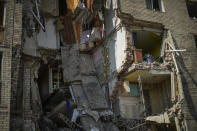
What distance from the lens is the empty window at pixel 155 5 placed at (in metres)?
19.6

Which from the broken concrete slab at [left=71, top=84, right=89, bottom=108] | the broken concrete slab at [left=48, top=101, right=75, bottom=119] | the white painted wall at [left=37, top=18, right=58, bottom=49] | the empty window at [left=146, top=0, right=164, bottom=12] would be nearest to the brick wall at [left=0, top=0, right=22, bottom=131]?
the white painted wall at [left=37, top=18, right=58, bottom=49]

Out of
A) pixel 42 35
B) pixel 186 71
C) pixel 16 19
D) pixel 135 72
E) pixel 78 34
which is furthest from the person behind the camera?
pixel 78 34

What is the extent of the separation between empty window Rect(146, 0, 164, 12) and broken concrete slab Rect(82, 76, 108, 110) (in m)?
6.15

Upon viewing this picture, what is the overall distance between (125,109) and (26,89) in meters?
6.32

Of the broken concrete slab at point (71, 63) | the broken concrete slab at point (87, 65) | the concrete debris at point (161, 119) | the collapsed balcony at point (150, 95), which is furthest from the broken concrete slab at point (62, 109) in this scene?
the concrete debris at point (161, 119)

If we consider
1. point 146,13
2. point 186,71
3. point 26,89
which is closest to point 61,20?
point 146,13

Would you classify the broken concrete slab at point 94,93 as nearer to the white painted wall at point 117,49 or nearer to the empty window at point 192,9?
the white painted wall at point 117,49

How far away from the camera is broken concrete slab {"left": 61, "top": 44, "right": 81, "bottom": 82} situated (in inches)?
751

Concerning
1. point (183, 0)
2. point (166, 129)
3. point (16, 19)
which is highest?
point (183, 0)

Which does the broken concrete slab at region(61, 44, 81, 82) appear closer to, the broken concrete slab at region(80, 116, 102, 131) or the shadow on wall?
the broken concrete slab at region(80, 116, 102, 131)

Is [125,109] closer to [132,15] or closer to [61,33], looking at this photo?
[132,15]

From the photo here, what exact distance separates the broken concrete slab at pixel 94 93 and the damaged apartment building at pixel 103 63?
0.06 meters

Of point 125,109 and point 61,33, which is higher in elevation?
point 61,33

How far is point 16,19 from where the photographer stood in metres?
13.9
